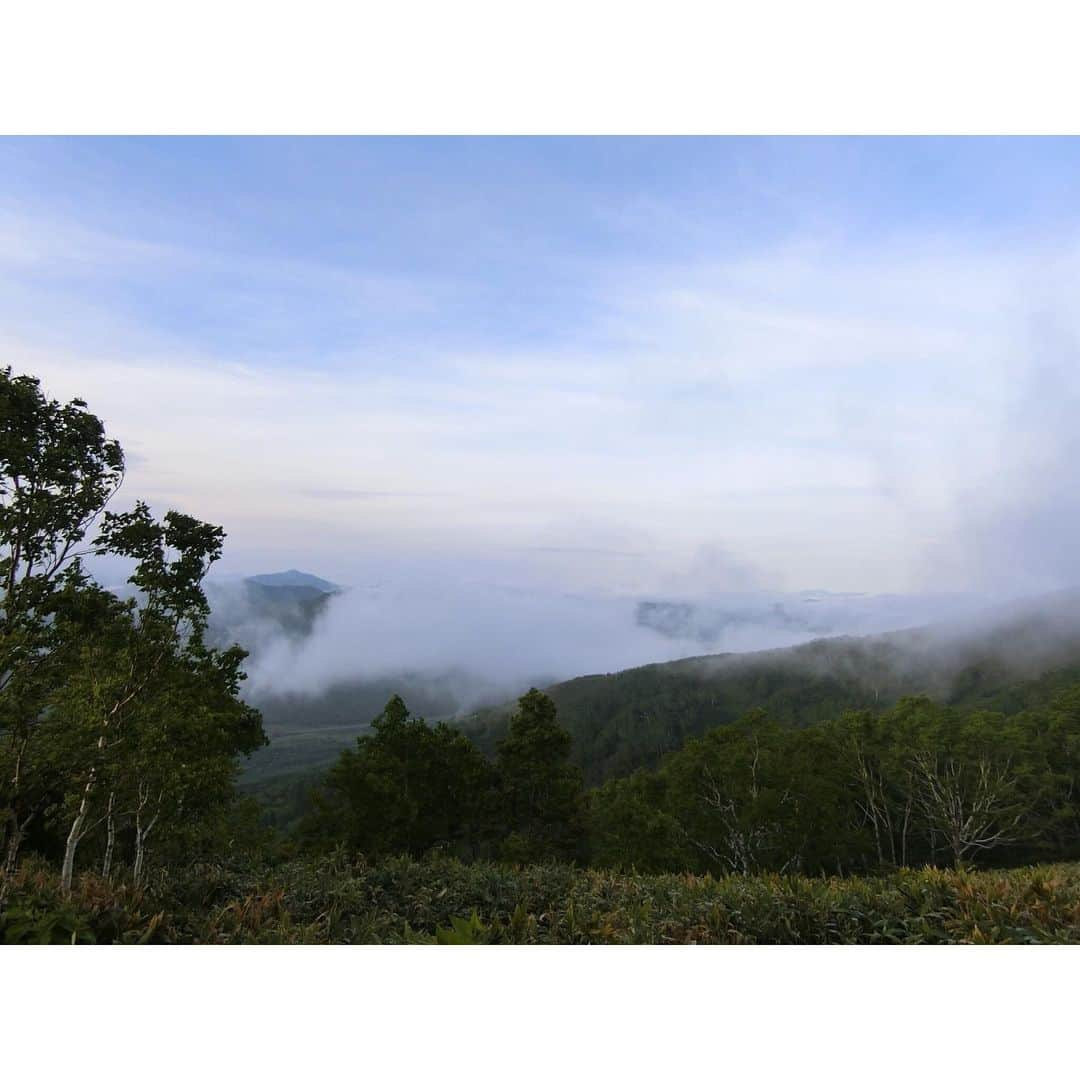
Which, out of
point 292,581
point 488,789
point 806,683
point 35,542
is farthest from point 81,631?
point 806,683

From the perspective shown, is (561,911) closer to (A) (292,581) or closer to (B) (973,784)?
(A) (292,581)

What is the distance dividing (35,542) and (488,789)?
8762 millimetres

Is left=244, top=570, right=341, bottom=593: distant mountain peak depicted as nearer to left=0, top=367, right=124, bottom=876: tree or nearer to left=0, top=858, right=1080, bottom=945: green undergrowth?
left=0, top=367, right=124, bottom=876: tree

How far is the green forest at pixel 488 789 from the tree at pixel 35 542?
0.02 metres

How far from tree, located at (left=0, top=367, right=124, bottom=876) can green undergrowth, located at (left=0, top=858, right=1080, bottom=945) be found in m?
0.92

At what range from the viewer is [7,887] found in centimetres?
459

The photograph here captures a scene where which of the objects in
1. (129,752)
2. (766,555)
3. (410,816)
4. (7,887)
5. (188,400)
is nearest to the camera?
(7,887)

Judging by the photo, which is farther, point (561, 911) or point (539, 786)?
point (539, 786)

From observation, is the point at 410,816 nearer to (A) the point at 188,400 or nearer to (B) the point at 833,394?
(A) the point at 188,400

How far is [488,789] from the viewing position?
12.1m

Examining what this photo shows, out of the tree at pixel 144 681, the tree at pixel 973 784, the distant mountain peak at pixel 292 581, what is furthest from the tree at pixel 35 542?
the tree at pixel 973 784

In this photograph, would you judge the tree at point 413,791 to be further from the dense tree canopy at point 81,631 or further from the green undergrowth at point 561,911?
the green undergrowth at point 561,911
